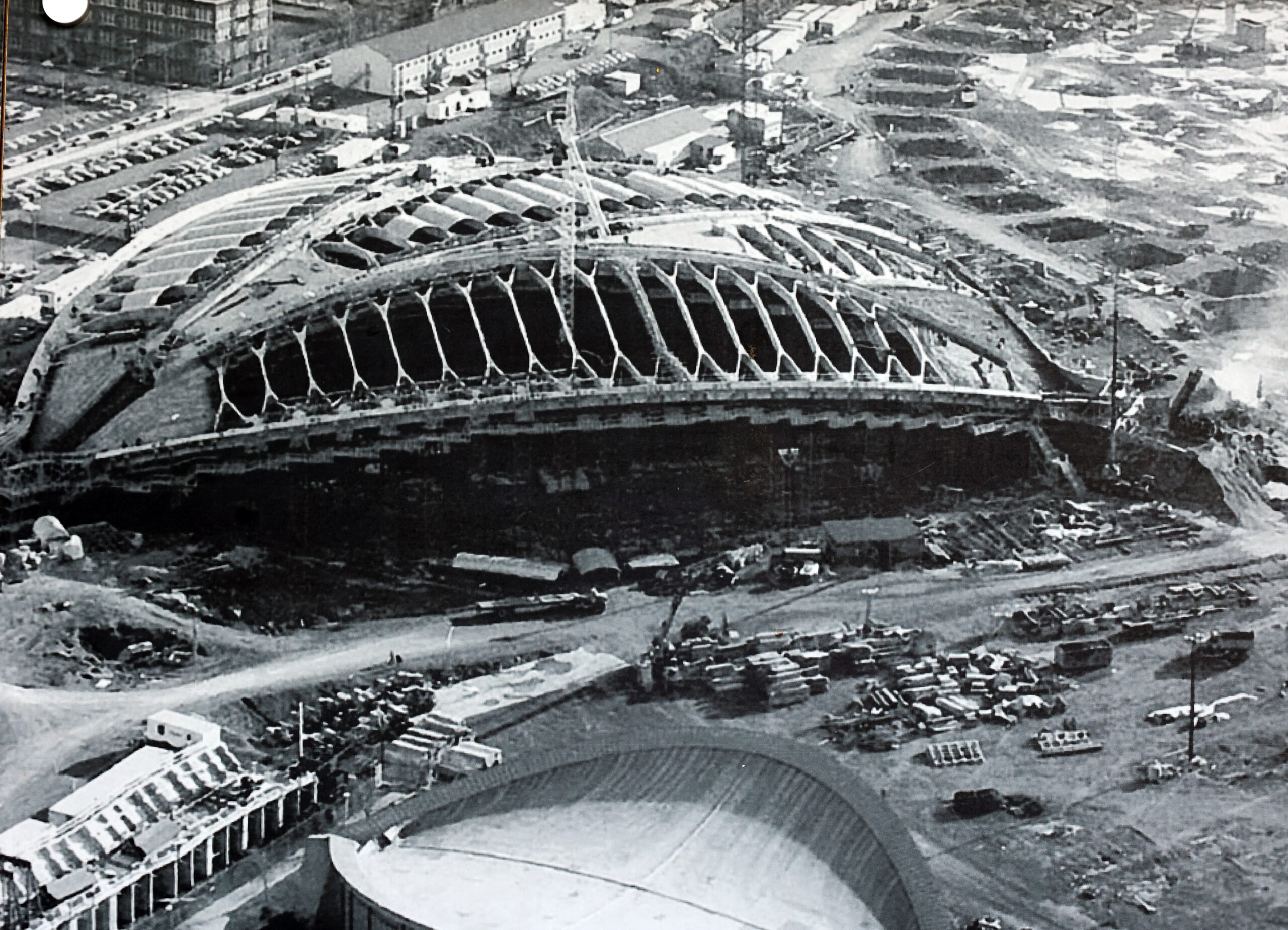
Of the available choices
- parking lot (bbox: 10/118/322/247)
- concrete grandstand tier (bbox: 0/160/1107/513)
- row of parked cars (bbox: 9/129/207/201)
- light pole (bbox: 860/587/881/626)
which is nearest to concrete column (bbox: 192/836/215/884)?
concrete grandstand tier (bbox: 0/160/1107/513)

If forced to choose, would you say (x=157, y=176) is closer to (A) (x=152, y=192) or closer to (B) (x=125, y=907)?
(A) (x=152, y=192)

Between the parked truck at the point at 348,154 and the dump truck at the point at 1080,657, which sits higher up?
Result: the parked truck at the point at 348,154

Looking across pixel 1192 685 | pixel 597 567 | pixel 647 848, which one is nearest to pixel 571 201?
pixel 597 567

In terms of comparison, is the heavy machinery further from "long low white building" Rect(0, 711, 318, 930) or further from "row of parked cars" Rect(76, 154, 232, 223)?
"long low white building" Rect(0, 711, 318, 930)

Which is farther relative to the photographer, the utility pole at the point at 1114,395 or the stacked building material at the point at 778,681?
the utility pole at the point at 1114,395

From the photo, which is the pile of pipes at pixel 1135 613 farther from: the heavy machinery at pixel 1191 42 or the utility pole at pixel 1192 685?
the heavy machinery at pixel 1191 42

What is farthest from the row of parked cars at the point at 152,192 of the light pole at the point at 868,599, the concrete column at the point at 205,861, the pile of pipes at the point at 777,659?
the light pole at the point at 868,599

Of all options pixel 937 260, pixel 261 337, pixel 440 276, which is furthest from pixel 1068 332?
pixel 261 337

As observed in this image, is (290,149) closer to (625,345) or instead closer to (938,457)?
(625,345)

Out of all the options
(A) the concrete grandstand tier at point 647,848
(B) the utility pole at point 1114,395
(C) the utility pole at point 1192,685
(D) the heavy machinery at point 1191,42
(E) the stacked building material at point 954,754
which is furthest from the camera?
(D) the heavy machinery at point 1191,42
